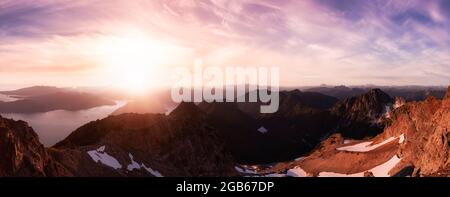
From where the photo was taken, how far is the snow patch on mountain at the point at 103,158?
112262 millimetres

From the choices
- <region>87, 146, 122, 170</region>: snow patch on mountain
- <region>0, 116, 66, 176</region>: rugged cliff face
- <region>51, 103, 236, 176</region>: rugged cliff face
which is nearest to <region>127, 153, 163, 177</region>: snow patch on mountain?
<region>51, 103, 236, 176</region>: rugged cliff face

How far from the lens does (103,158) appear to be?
11569 centimetres

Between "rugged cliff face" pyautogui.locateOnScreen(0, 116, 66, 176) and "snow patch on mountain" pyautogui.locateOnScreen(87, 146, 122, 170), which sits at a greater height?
"rugged cliff face" pyautogui.locateOnScreen(0, 116, 66, 176)

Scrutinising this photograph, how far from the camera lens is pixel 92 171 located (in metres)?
102

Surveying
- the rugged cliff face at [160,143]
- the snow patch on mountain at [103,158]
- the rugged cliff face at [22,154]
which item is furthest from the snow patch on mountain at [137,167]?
the rugged cliff face at [22,154]

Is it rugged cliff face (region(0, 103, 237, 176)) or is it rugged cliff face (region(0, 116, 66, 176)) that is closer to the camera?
rugged cliff face (region(0, 116, 66, 176))

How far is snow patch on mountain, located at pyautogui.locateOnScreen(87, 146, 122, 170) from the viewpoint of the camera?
112262 millimetres

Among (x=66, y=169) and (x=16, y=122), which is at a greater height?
(x=16, y=122)

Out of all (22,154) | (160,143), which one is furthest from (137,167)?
(22,154)

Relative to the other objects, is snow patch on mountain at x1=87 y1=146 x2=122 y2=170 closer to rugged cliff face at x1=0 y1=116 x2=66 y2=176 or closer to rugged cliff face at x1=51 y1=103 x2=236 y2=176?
rugged cliff face at x1=51 y1=103 x2=236 y2=176
